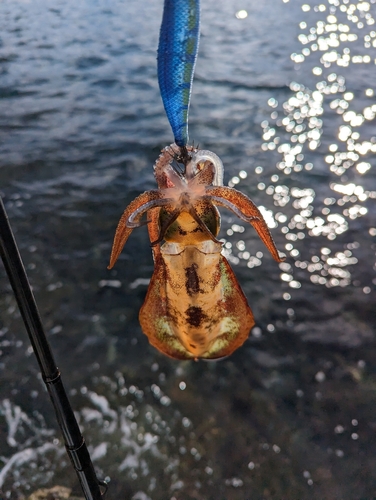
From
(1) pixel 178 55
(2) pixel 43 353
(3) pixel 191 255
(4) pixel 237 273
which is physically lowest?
(4) pixel 237 273

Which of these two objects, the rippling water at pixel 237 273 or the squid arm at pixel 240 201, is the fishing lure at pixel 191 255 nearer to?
the squid arm at pixel 240 201

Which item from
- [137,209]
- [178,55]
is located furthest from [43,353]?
[178,55]

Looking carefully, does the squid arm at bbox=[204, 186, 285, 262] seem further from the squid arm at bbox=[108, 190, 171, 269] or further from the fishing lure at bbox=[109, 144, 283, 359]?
the squid arm at bbox=[108, 190, 171, 269]

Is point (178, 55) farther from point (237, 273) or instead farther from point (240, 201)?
point (237, 273)

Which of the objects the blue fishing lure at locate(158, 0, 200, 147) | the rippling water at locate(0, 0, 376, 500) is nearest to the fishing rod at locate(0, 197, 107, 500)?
the blue fishing lure at locate(158, 0, 200, 147)

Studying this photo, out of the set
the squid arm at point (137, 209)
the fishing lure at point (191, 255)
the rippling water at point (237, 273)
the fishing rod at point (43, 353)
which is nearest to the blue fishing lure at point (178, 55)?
the fishing lure at point (191, 255)

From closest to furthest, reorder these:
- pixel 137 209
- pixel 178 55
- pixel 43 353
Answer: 1. pixel 178 55
2. pixel 137 209
3. pixel 43 353

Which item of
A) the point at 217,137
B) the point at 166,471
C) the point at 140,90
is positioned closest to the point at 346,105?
the point at 217,137
